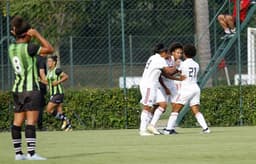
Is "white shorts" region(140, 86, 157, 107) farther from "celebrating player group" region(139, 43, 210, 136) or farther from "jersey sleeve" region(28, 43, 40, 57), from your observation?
"jersey sleeve" region(28, 43, 40, 57)

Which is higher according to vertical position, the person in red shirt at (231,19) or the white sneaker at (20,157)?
the person in red shirt at (231,19)

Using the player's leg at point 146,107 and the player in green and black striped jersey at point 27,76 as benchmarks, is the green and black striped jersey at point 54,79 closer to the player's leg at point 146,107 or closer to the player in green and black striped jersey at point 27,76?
the player's leg at point 146,107

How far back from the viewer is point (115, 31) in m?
25.0

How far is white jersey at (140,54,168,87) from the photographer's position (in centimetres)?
1884

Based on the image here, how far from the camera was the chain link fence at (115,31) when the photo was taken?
79.3ft

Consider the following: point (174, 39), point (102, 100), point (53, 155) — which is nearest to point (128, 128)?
point (102, 100)

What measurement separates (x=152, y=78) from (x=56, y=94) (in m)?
4.05

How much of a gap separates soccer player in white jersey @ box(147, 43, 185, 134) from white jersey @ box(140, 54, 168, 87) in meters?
0.25

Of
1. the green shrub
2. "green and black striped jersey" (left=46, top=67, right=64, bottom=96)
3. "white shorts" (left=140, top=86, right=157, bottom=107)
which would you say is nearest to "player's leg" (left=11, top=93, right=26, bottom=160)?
"white shorts" (left=140, top=86, right=157, bottom=107)

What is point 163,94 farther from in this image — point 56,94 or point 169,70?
point 56,94

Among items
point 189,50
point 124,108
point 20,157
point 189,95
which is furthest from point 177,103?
point 20,157

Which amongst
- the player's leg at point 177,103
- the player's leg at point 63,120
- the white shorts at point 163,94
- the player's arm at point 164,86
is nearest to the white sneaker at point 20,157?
the player's leg at point 177,103

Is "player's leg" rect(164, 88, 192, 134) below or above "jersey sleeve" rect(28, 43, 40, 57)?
below

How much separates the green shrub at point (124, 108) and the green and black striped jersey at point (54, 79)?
472 mm
